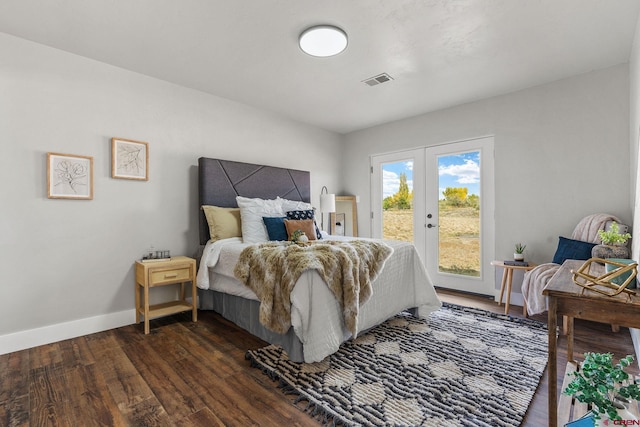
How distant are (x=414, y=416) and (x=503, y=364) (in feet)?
3.14

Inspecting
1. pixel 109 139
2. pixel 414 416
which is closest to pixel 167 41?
pixel 109 139

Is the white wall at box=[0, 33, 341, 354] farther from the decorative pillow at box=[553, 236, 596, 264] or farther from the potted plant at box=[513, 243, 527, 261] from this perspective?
the decorative pillow at box=[553, 236, 596, 264]

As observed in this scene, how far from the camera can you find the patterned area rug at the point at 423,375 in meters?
1.64

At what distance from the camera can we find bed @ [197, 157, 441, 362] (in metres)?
2.11

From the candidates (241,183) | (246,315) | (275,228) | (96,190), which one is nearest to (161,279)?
(246,315)

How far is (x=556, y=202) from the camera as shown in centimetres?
337

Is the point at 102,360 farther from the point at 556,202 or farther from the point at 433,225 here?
the point at 556,202

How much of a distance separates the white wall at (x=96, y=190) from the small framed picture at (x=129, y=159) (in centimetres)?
7

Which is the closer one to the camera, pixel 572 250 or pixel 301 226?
pixel 572 250

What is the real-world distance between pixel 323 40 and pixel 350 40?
0.79 feet

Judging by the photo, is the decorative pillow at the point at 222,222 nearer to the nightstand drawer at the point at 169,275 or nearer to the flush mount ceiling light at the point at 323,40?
the nightstand drawer at the point at 169,275

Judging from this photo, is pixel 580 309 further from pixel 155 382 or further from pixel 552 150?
pixel 552 150

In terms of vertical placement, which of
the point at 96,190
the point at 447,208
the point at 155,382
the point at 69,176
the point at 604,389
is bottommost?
the point at 155,382

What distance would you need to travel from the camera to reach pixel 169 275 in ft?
9.59
